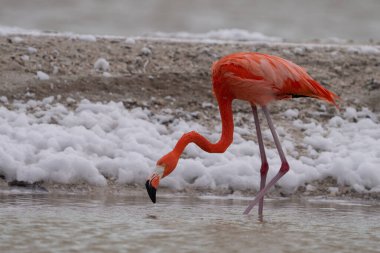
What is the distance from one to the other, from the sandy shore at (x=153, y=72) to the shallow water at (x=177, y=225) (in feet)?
8.02

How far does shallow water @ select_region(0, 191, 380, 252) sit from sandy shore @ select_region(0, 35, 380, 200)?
244 centimetres

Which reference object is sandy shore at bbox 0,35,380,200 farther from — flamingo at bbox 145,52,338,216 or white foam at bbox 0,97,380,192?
flamingo at bbox 145,52,338,216

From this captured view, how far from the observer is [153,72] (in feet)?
35.3

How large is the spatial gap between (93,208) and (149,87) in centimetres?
400

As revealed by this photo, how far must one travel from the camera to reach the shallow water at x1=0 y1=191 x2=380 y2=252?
16.6 feet

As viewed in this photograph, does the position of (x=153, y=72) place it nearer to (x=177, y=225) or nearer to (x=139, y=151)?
(x=139, y=151)

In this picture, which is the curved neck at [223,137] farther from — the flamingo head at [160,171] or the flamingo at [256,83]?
the flamingo head at [160,171]

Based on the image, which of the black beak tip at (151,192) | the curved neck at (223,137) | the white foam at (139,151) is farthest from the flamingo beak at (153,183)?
the white foam at (139,151)

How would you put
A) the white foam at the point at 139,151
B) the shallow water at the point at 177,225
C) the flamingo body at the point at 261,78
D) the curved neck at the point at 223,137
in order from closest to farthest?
the shallow water at the point at 177,225 → the curved neck at the point at 223,137 → the flamingo body at the point at 261,78 → the white foam at the point at 139,151

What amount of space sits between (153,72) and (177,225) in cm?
509

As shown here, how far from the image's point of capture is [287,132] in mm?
9648

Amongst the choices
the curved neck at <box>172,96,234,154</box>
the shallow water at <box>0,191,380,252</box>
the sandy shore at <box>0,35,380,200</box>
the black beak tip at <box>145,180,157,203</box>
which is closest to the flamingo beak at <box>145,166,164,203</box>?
the black beak tip at <box>145,180,157,203</box>

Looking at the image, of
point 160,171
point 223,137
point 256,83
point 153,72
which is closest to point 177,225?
point 160,171

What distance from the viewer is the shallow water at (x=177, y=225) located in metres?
5.07
